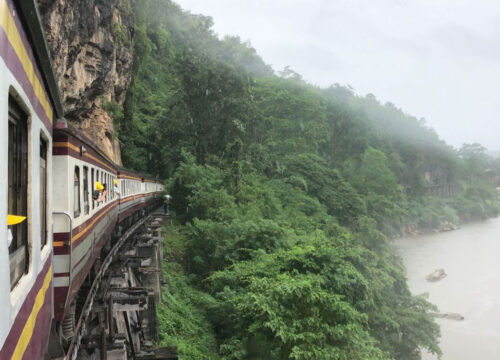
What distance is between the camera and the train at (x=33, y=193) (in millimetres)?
1562

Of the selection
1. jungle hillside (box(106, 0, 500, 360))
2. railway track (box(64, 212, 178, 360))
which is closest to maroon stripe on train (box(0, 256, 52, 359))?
railway track (box(64, 212, 178, 360))

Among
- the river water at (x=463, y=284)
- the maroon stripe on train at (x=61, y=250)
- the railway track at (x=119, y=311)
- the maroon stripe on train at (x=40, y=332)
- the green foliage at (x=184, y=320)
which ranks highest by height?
the maroon stripe on train at (x=61, y=250)

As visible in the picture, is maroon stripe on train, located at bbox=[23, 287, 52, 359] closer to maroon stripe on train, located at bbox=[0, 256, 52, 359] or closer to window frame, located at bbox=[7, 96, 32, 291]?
maroon stripe on train, located at bbox=[0, 256, 52, 359]

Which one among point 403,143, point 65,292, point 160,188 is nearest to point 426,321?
point 65,292

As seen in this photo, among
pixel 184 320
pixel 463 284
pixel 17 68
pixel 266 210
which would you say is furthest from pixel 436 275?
pixel 17 68

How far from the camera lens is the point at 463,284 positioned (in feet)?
81.5

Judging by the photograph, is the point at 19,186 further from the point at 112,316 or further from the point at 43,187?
the point at 112,316

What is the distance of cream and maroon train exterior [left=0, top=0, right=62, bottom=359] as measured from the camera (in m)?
1.49

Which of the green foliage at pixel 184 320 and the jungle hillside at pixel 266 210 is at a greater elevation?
the jungle hillside at pixel 266 210

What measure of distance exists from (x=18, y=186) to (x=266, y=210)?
2102 cm

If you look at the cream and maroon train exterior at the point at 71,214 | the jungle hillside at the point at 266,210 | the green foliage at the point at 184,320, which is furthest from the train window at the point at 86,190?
the green foliage at the point at 184,320

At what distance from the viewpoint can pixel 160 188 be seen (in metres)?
23.4

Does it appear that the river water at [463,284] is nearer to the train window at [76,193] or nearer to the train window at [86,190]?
the train window at [86,190]

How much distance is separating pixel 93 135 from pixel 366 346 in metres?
15.2
